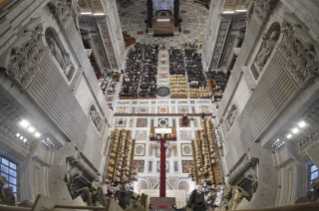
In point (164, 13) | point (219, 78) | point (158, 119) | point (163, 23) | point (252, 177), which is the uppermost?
point (164, 13)

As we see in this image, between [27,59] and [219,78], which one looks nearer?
[27,59]

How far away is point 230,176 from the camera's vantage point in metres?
10.3

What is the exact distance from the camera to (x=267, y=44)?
8469 millimetres

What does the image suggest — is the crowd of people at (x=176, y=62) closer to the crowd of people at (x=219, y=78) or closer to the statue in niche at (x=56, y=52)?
the crowd of people at (x=219, y=78)

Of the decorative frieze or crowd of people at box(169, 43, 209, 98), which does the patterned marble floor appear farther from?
the decorative frieze

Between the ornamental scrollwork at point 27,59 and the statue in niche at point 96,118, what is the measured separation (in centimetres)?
491

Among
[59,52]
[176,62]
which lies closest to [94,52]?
[176,62]

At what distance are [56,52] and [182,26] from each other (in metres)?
21.3

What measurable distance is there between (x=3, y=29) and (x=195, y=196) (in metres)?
8.48

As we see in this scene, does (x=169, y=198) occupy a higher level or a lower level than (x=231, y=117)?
lower

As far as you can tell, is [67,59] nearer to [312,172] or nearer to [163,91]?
[163,91]

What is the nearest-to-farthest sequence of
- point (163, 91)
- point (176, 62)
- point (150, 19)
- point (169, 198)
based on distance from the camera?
point (169, 198) < point (163, 91) < point (176, 62) < point (150, 19)

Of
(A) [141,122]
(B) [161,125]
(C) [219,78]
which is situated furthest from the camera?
(C) [219,78]

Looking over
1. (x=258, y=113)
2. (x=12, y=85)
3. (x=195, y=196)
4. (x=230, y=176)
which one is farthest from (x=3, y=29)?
(x=230, y=176)
